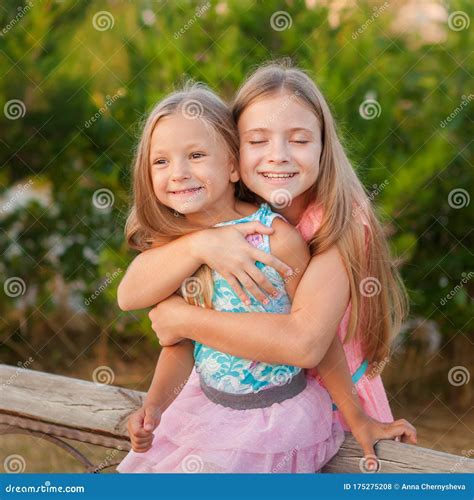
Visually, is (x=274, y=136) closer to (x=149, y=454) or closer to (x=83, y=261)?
(x=149, y=454)

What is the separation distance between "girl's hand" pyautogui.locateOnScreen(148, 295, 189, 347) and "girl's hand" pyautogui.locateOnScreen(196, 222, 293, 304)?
14cm

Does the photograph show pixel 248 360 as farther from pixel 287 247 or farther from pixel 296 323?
pixel 287 247

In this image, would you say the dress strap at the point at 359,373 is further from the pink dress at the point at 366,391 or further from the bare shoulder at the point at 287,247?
the bare shoulder at the point at 287,247

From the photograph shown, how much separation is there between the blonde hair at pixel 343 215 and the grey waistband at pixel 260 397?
194mm

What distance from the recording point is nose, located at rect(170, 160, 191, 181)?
84.5 inches

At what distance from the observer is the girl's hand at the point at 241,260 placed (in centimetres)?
211

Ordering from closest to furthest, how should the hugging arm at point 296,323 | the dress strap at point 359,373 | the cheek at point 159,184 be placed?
1. the hugging arm at point 296,323
2. the cheek at point 159,184
3. the dress strap at point 359,373

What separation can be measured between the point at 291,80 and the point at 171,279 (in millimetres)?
553

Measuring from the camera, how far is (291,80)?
86.5 inches

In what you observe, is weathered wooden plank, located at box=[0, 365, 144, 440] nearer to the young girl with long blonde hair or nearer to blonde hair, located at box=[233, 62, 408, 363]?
the young girl with long blonde hair

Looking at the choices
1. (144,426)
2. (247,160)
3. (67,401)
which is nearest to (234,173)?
(247,160)

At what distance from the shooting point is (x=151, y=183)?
7.39 ft

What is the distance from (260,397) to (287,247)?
1.20 ft

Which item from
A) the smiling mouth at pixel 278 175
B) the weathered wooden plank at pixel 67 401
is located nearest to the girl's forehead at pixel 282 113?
the smiling mouth at pixel 278 175
